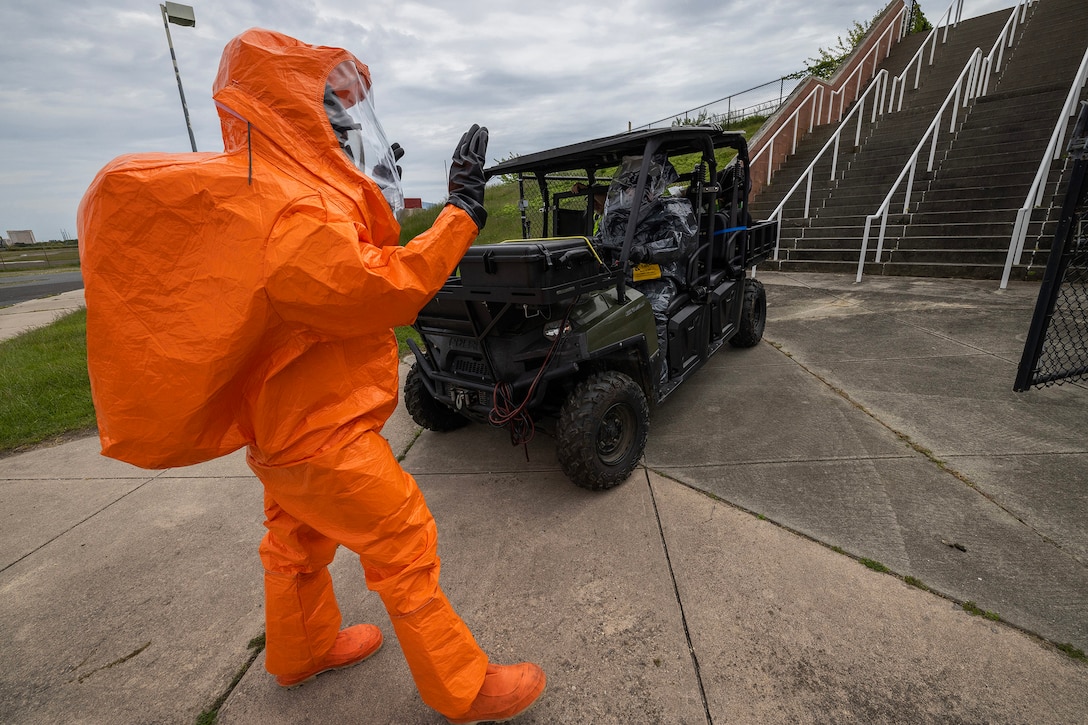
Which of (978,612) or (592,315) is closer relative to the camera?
(978,612)

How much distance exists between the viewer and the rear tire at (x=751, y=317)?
4934 millimetres

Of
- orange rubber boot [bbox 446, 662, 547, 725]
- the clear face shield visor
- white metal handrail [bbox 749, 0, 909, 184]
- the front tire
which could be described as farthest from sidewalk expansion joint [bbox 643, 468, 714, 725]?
white metal handrail [bbox 749, 0, 909, 184]

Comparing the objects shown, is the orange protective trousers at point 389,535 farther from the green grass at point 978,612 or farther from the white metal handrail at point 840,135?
the white metal handrail at point 840,135

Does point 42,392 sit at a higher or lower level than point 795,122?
lower

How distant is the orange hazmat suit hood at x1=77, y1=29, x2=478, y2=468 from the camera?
44.9 inches

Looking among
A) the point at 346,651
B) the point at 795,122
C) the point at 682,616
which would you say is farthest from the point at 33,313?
the point at 795,122

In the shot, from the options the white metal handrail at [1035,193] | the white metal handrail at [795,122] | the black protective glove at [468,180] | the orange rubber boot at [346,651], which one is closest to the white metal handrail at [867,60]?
the white metal handrail at [795,122]

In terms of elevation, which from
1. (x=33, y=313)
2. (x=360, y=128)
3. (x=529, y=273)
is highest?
(x=360, y=128)

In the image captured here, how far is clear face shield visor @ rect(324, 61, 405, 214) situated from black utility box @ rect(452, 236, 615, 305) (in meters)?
0.64

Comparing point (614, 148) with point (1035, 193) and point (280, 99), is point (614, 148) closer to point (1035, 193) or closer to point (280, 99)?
point (280, 99)

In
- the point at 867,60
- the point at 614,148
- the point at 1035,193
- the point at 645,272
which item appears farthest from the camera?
the point at 867,60

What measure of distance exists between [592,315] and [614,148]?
1192 mm

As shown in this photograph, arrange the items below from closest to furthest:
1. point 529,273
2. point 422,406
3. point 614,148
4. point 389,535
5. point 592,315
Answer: point 389,535 < point 529,273 < point 592,315 < point 614,148 < point 422,406

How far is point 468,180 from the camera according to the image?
4.81ft
